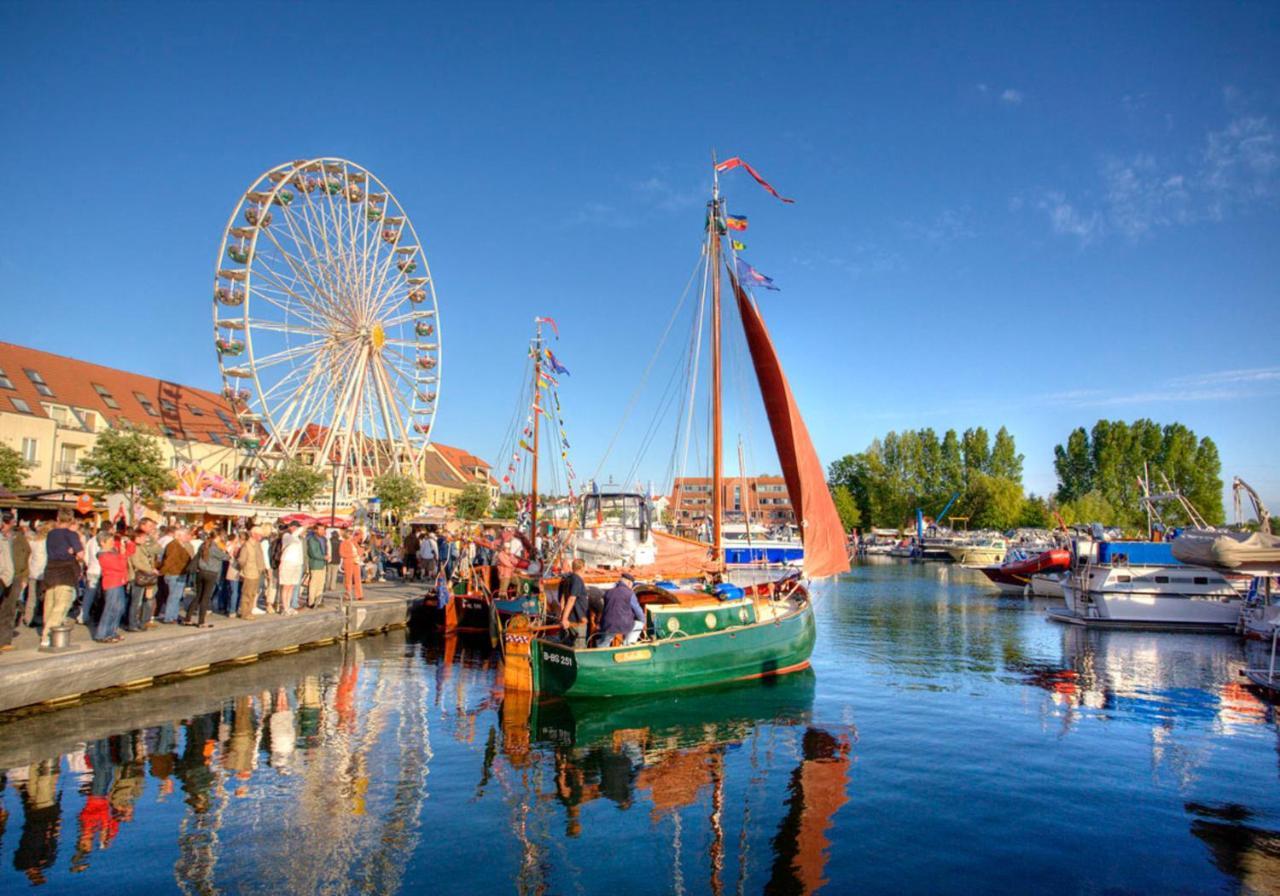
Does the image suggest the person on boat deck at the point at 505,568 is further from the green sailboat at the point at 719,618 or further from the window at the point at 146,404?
the window at the point at 146,404

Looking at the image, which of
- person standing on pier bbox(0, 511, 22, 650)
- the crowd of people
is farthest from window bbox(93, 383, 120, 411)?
person standing on pier bbox(0, 511, 22, 650)

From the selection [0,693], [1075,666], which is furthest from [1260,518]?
[0,693]

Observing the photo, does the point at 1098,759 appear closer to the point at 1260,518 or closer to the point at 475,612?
the point at 1260,518

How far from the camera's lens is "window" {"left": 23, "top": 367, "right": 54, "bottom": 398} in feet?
136

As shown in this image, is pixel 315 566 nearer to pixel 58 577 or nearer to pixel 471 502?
pixel 58 577

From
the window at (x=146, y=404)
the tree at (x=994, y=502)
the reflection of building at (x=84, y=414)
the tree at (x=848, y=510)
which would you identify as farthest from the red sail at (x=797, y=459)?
the tree at (x=848, y=510)

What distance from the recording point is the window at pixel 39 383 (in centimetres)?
4144

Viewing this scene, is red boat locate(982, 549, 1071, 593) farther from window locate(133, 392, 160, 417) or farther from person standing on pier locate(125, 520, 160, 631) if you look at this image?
window locate(133, 392, 160, 417)

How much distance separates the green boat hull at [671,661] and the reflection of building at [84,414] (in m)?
29.5

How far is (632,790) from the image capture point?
367 inches

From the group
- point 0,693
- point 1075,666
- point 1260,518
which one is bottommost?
point 1075,666

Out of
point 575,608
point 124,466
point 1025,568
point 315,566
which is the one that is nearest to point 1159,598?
point 1025,568

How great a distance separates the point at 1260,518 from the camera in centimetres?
1897

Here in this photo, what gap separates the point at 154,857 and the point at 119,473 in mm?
29894
